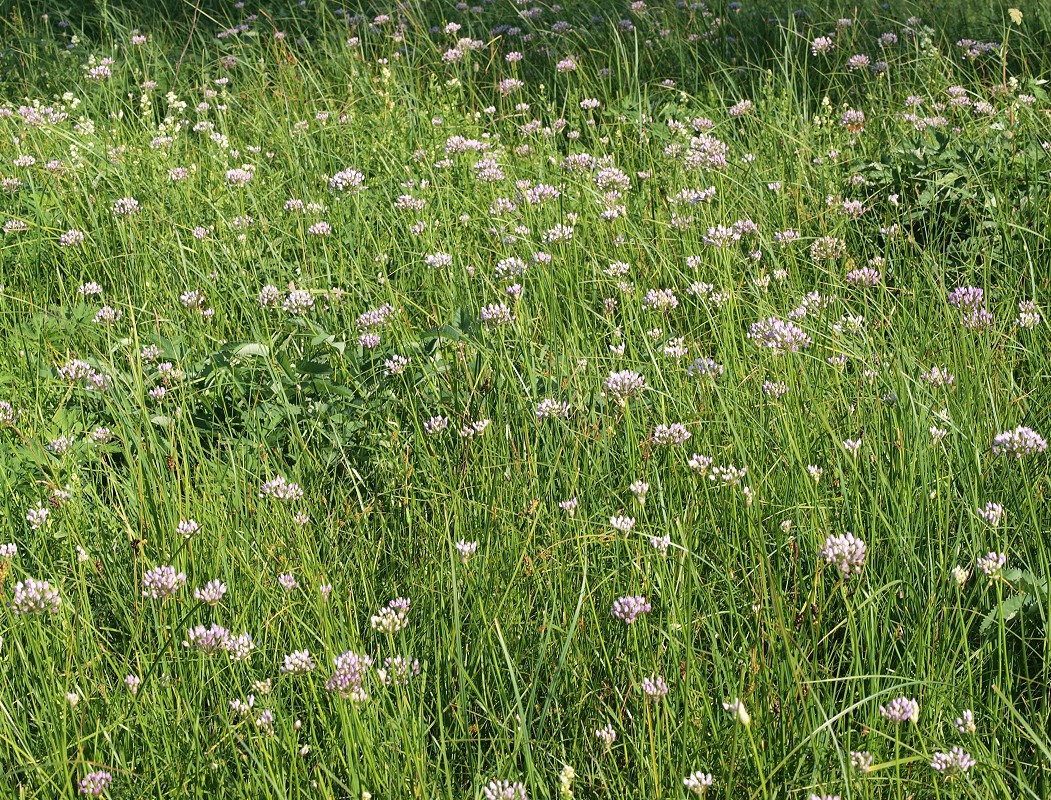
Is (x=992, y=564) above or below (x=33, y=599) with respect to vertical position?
below

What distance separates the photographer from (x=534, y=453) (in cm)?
229

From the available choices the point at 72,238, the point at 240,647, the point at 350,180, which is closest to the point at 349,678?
the point at 240,647

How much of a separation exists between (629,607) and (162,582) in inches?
32.8

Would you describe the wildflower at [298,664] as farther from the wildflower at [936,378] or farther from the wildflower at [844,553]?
the wildflower at [936,378]

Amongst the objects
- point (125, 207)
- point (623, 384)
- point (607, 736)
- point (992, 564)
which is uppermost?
point (125, 207)

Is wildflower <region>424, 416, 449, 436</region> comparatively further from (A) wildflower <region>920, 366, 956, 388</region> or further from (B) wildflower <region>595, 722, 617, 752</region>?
(A) wildflower <region>920, 366, 956, 388</region>

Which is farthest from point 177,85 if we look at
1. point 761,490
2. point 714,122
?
point 761,490

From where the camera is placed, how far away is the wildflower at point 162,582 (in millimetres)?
1839

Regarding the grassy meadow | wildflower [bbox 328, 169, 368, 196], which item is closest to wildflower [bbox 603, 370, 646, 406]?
the grassy meadow

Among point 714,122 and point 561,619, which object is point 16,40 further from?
point 561,619

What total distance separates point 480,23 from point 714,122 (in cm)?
202

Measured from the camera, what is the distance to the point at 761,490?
88.1 inches

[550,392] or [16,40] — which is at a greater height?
[16,40]

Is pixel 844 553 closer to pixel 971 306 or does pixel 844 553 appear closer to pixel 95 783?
pixel 95 783
